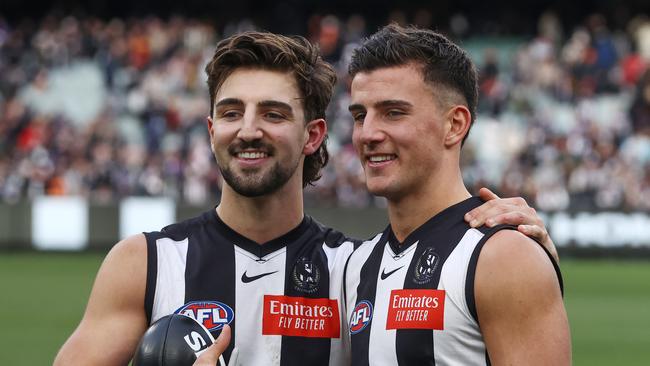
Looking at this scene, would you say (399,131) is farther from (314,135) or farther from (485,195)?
(314,135)

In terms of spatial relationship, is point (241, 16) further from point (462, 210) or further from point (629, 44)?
point (462, 210)

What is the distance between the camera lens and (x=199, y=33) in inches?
1003

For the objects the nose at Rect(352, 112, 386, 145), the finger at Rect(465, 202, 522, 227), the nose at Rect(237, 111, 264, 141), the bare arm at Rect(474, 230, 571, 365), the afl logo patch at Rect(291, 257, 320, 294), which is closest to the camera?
the bare arm at Rect(474, 230, 571, 365)

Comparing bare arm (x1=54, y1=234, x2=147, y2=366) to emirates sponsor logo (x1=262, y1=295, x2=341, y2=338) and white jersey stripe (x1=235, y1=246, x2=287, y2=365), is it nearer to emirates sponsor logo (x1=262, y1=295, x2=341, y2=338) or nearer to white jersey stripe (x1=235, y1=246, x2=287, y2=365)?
white jersey stripe (x1=235, y1=246, x2=287, y2=365)

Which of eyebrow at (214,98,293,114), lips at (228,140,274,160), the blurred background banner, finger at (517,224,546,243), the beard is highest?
the blurred background banner

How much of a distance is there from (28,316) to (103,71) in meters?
12.5

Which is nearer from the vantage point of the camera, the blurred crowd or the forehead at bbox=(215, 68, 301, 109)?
the forehead at bbox=(215, 68, 301, 109)

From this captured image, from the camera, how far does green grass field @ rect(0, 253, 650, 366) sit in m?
11.0

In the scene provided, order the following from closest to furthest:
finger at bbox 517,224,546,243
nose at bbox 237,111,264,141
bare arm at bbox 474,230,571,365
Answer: bare arm at bbox 474,230,571,365, finger at bbox 517,224,546,243, nose at bbox 237,111,264,141

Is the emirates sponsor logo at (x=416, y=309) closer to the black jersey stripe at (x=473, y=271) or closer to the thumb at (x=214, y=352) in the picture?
the black jersey stripe at (x=473, y=271)

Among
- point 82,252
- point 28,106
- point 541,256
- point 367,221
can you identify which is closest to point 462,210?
point 541,256

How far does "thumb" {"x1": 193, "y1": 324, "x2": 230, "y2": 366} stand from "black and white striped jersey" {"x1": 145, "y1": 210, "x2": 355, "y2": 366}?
324mm

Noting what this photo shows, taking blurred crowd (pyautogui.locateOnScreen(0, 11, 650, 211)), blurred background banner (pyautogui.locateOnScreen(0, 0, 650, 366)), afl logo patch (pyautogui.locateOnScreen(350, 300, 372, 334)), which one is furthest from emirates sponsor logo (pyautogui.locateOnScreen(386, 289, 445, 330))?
blurred crowd (pyautogui.locateOnScreen(0, 11, 650, 211))

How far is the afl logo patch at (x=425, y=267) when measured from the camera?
3.95 m
